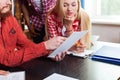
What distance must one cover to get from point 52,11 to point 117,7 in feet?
4.68

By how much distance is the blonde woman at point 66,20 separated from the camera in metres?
1.52

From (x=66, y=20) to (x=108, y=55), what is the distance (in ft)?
1.34

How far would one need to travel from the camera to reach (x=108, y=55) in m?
1.37

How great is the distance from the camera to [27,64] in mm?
1307

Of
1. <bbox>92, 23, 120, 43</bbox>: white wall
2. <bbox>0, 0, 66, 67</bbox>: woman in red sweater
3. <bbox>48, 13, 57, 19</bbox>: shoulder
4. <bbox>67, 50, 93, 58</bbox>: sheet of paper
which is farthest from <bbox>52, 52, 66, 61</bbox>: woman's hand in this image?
<bbox>92, 23, 120, 43</bbox>: white wall

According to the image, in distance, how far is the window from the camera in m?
2.70

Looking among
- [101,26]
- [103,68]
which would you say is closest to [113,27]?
[101,26]

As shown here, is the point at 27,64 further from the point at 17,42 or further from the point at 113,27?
the point at 113,27

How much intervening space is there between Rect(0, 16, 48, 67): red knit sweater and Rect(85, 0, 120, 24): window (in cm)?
145

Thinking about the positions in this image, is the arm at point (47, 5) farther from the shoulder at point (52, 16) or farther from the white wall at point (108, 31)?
the white wall at point (108, 31)

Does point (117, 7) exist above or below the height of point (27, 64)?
above

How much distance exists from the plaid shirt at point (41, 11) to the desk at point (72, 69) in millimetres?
310

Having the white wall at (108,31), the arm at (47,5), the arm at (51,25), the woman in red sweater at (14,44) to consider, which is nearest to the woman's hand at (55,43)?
the woman in red sweater at (14,44)

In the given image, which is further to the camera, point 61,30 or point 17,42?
point 61,30
